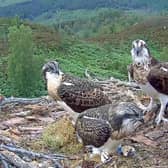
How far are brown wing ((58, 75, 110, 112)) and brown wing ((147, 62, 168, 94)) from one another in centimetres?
61

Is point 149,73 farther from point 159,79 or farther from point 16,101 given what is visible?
point 16,101

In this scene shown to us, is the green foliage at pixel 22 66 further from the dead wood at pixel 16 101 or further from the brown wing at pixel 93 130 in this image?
the brown wing at pixel 93 130

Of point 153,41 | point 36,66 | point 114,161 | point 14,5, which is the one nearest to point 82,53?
point 153,41

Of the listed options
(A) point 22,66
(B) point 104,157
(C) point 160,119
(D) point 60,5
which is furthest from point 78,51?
(D) point 60,5

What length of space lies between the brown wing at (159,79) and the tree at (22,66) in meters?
7.47

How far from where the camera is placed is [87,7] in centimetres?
13962

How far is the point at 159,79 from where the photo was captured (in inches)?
311

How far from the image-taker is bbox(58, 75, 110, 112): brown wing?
783 centimetres

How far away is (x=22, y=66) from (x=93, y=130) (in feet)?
29.9

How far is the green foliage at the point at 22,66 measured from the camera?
612 inches

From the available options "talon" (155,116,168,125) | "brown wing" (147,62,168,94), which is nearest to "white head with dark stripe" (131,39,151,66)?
"brown wing" (147,62,168,94)

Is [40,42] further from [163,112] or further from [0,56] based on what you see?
[163,112]

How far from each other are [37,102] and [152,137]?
2193 mm

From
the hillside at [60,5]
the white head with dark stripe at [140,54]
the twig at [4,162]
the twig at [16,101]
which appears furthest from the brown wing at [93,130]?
the hillside at [60,5]
